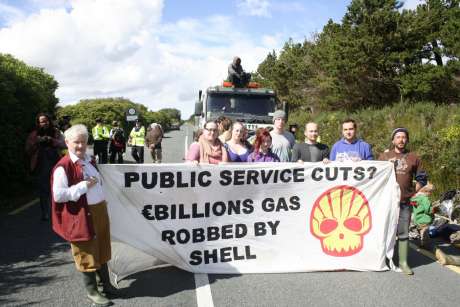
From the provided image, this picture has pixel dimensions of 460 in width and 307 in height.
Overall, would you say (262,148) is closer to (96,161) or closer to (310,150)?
(310,150)

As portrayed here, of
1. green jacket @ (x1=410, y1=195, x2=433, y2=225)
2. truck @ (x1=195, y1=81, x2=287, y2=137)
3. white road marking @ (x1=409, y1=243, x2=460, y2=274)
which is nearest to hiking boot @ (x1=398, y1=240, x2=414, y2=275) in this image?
white road marking @ (x1=409, y1=243, x2=460, y2=274)

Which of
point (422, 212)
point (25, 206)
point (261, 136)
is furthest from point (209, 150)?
point (25, 206)

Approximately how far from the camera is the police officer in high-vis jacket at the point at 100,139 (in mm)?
14219

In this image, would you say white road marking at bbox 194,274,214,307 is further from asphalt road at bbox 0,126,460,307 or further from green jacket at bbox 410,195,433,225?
green jacket at bbox 410,195,433,225

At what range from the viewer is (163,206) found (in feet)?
16.4

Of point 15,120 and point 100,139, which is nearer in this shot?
point 15,120

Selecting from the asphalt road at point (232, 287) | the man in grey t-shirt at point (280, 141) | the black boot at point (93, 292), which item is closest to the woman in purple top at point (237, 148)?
the man in grey t-shirt at point (280, 141)

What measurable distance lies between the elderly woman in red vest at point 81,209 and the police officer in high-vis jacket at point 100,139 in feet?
34.0

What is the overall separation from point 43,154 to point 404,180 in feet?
18.5

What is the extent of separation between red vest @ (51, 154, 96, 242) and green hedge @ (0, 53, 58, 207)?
4.94 meters

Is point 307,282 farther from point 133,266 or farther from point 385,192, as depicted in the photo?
point 133,266

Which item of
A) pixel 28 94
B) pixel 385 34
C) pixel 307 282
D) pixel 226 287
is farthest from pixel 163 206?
pixel 385 34

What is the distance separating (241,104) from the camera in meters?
12.1

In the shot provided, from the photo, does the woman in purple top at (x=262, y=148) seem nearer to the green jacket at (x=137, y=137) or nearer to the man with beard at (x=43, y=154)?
the man with beard at (x=43, y=154)
